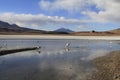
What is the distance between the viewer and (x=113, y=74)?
64.8ft

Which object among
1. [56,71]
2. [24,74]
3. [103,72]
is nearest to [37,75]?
[24,74]

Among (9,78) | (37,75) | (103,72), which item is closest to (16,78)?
(9,78)

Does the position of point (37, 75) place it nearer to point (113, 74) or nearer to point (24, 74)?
point (24, 74)

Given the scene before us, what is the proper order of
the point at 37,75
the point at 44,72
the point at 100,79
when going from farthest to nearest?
the point at 44,72 → the point at 37,75 → the point at 100,79

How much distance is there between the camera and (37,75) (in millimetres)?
19391

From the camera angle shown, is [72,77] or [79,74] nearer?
[72,77]

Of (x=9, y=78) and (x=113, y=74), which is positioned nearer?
(x=9, y=78)

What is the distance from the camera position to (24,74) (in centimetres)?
1970

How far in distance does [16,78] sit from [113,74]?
6825 millimetres

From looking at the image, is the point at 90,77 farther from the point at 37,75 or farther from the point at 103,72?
the point at 37,75

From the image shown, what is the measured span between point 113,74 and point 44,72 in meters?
5.03

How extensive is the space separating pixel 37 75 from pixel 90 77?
3.67 meters

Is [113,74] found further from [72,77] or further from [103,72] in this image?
[72,77]

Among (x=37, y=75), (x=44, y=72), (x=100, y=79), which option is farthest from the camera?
(x=44, y=72)
